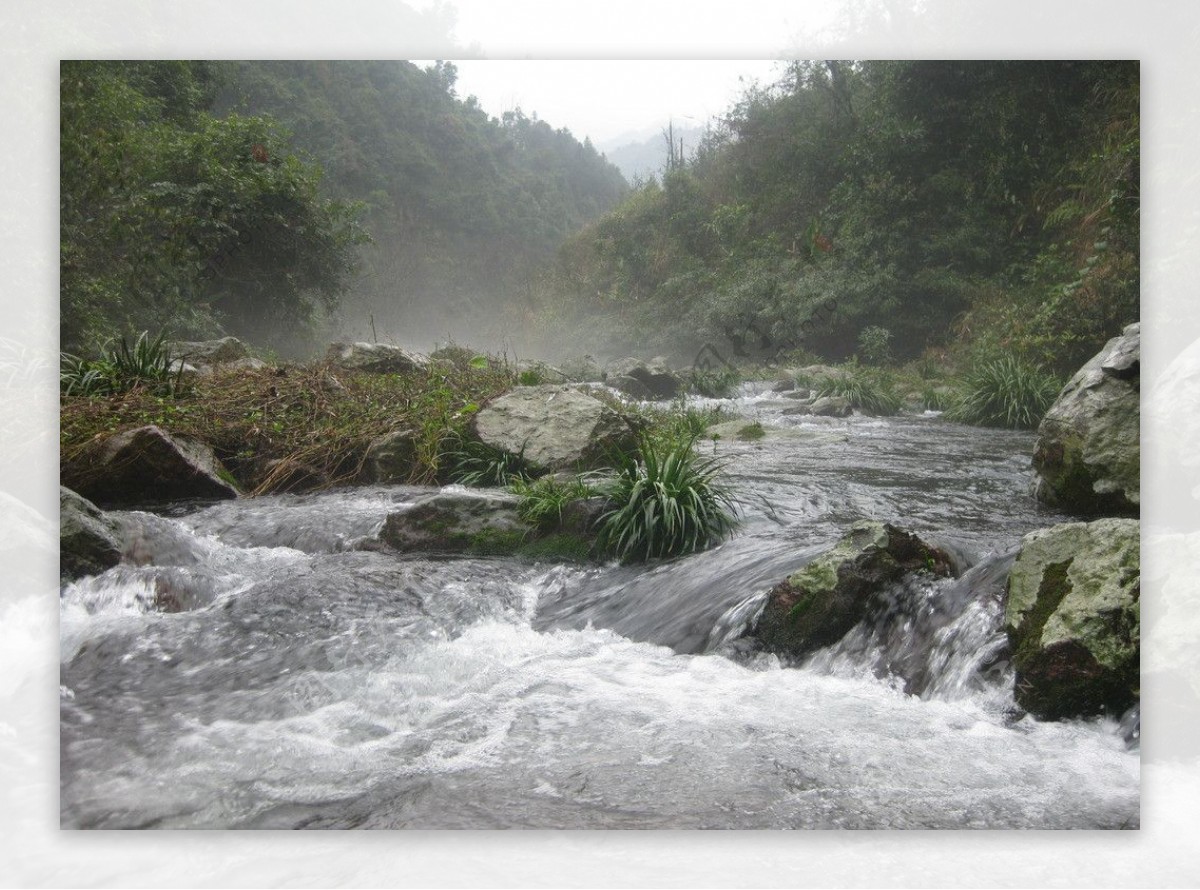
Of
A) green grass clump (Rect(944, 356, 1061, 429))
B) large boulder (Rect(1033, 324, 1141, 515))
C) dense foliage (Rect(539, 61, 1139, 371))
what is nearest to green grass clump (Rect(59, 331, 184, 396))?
dense foliage (Rect(539, 61, 1139, 371))

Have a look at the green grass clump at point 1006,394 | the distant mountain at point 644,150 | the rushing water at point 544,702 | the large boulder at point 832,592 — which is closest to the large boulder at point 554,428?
the rushing water at point 544,702

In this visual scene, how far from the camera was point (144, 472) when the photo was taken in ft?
17.4

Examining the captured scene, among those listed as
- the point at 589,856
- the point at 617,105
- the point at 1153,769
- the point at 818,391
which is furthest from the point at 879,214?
the point at 589,856

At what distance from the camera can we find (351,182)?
18.1ft

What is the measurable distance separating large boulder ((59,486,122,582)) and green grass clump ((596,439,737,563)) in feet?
7.63

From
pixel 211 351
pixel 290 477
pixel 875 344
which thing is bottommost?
pixel 290 477

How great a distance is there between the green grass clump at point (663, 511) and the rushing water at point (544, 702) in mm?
186

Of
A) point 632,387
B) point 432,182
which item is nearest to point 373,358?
point 432,182

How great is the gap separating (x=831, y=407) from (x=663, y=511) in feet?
16.3

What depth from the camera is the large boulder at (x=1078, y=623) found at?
2559 millimetres

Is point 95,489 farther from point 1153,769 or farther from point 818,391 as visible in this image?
point 818,391

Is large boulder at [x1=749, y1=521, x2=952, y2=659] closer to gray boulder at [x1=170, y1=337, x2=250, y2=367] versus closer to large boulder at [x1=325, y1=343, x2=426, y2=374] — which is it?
gray boulder at [x1=170, y1=337, x2=250, y2=367]

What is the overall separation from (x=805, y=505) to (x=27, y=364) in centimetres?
401

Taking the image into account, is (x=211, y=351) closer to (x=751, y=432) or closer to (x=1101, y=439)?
(x=751, y=432)
